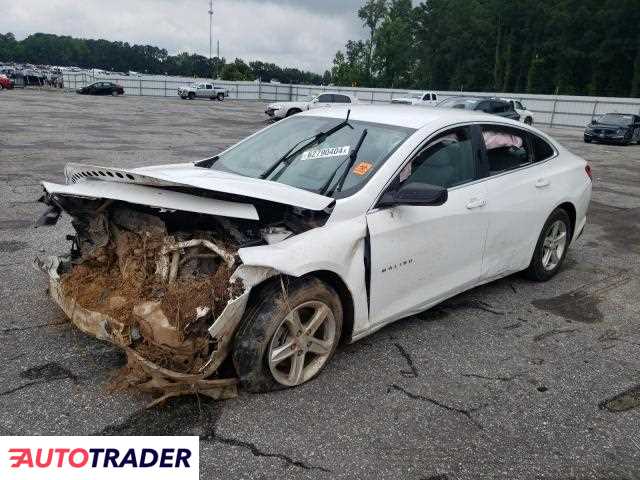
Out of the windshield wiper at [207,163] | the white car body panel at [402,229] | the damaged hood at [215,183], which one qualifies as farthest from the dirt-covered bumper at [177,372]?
the windshield wiper at [207,163]

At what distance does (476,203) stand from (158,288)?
2.36 meters

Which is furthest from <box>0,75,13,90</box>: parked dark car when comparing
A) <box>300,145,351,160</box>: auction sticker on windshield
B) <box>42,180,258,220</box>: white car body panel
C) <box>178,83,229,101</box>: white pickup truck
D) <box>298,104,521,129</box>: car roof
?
<box>300,145,351,160</box>: auction sticker on windshield

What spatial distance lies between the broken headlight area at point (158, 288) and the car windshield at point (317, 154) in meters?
0.69

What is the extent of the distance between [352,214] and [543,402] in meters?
1.63

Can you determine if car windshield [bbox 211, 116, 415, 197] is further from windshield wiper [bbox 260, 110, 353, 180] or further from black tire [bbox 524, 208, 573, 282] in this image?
black tire [bbox 524, 208, 573, 282]

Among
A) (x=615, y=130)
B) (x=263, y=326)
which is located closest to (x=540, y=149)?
(x=263, y=326)

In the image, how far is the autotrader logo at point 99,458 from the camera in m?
2.47

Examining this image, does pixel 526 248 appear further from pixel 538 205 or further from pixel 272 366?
pixel 272 366

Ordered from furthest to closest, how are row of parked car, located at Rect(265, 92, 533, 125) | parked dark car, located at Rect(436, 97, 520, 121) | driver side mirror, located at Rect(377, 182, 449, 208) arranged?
row of parked car, located at Rect(265, 92, 533, 125)
parked dark car, located at Rect(436, 97, 520, 121)
driver side mirror, located at Rect(377, 182, 449, 208)

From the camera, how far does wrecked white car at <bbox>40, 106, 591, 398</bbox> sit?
9.55ft

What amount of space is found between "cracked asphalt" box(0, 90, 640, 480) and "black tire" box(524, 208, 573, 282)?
12cm

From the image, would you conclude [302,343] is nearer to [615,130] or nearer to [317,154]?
[317,154]

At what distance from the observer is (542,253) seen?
5.09 metres

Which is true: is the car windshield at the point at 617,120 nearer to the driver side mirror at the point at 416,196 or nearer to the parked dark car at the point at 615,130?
the parked dark car at the point at 615,130
